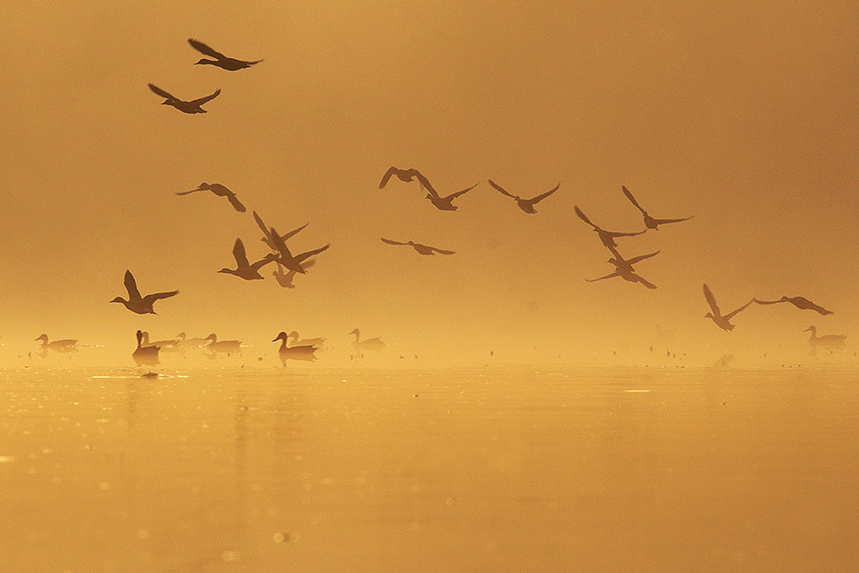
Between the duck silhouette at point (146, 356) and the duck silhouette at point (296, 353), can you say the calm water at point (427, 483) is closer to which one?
the duck silhouette at point (146, 356)

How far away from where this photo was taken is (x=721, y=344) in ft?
200

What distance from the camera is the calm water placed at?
12320 mm

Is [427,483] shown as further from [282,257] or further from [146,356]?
[146,356]

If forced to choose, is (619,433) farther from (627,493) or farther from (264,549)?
(264,549)

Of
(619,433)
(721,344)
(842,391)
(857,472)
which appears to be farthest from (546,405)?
(721,344)

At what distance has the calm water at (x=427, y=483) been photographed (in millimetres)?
12320

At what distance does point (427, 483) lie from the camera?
54.0ft

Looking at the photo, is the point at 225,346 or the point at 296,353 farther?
the point at 225,346

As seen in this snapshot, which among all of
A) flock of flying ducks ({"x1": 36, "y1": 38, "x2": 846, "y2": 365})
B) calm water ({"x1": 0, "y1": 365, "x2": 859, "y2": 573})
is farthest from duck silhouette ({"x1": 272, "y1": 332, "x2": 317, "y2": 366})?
calm water ({"x1": 0, "y1": 365, "x2": 859, "y2": 573})

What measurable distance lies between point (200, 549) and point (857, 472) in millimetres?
9151

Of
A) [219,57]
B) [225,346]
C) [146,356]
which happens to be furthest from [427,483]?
[225,346]

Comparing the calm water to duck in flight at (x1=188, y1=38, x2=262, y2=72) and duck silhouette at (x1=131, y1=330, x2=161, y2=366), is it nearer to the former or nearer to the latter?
duck in flight at (x1=188, y1=38, x2=262, y2=72)

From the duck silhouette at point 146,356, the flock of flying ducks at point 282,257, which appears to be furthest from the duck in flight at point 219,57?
the duck silhouette at point 146,356

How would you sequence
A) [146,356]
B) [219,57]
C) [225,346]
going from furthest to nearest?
[225,346], [146,356], [219,57]
